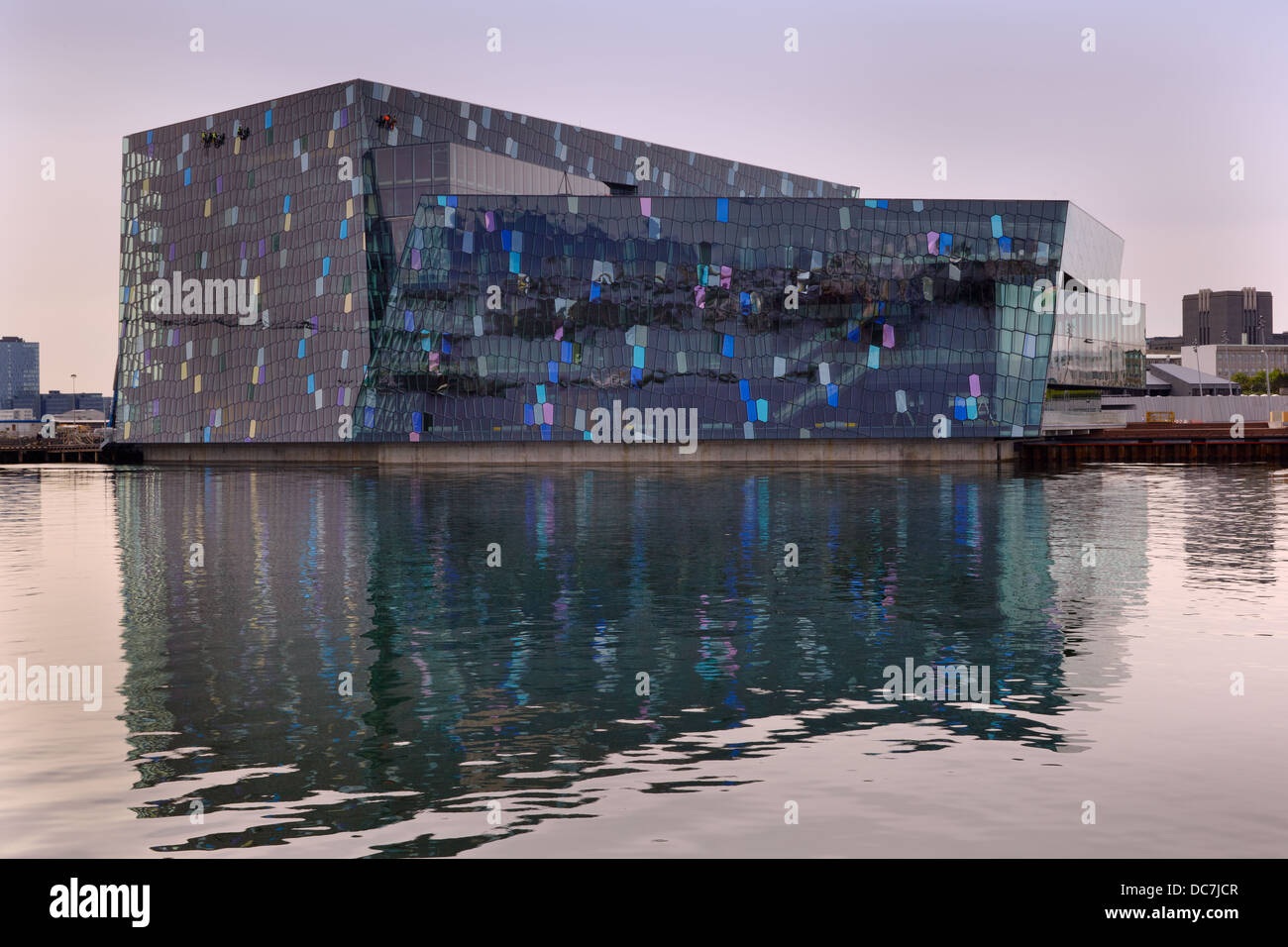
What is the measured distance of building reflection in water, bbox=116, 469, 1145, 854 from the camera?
970 centimetres

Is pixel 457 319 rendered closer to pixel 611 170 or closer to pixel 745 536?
pixel 611 170

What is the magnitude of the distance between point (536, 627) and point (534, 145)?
72916 mm

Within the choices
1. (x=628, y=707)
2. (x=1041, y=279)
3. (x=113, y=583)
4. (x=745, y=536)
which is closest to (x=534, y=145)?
(x=1041, y=279)

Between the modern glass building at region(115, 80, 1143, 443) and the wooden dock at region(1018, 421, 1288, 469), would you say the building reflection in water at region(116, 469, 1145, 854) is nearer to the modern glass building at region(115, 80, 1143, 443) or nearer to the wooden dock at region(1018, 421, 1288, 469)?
the wooden dock at region(1018, 421, 1288, 469)

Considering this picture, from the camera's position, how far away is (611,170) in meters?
92.2

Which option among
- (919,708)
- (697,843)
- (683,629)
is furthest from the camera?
(683,629)
